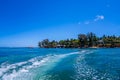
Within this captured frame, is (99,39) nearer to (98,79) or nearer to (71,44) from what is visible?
(71,44)

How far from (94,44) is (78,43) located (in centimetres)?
1354

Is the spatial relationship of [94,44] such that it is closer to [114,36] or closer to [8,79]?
[114,36]

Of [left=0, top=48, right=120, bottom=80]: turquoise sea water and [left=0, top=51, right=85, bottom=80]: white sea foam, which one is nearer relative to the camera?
[left=0, top=51, right=85, bottom=80]: white sea foam

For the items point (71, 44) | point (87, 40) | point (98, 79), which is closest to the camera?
point (98, 79)

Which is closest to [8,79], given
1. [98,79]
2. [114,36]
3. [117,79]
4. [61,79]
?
[61,79]

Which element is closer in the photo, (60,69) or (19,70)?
(19,70)

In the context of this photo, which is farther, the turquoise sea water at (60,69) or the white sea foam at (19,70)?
the turquoise sea water at (60,69)

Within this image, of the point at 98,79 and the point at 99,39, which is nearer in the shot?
the point at 98,79

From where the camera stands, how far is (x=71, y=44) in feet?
614

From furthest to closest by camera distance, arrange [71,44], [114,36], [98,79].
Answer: [71,44] < [114,36] < [98,79]

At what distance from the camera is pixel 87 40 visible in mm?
162250

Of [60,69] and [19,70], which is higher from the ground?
[19,70]

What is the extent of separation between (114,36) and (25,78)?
161486 millimetres

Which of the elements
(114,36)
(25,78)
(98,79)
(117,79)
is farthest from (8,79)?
(114,36)
